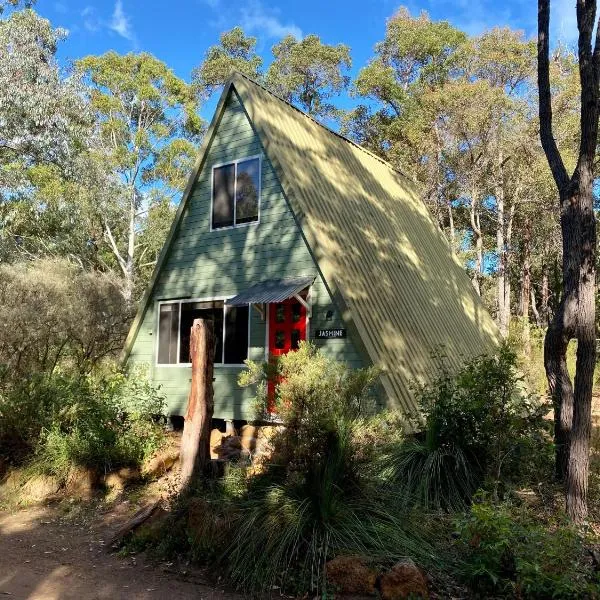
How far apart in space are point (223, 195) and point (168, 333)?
3.28 metres

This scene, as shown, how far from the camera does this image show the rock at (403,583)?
4.66 metres

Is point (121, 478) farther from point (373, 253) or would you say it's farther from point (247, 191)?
point (373, 253)

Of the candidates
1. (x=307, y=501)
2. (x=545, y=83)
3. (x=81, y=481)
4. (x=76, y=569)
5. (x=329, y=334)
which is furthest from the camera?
(x=329, y=334)

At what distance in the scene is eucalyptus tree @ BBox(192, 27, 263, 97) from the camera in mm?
34000

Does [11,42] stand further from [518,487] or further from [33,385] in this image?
[518,487]

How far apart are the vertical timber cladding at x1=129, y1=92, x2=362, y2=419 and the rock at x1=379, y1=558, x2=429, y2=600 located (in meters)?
5.10

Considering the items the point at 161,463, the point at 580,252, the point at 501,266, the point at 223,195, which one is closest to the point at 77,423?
the point at 161,463

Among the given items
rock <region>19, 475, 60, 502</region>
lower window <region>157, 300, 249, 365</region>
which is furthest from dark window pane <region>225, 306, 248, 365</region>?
rock <region>19, 475, 60, 502</region>

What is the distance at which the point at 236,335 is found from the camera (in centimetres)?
1180

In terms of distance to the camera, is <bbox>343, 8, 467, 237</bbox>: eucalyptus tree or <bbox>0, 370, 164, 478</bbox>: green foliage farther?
<bbox>343, 8, 467, 237</bbox>: eucalyptus tree

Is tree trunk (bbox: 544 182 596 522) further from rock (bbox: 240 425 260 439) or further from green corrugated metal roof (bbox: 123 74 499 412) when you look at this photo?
rock (bbox: 240 425 260 439)

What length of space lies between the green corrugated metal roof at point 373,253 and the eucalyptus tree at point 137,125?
48.8 ft

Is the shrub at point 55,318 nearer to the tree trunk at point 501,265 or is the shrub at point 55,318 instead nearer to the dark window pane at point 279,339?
A: the dark window pane at point 279,339

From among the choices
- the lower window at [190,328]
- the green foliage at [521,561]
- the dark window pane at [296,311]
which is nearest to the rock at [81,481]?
the lower window at [190,328]
